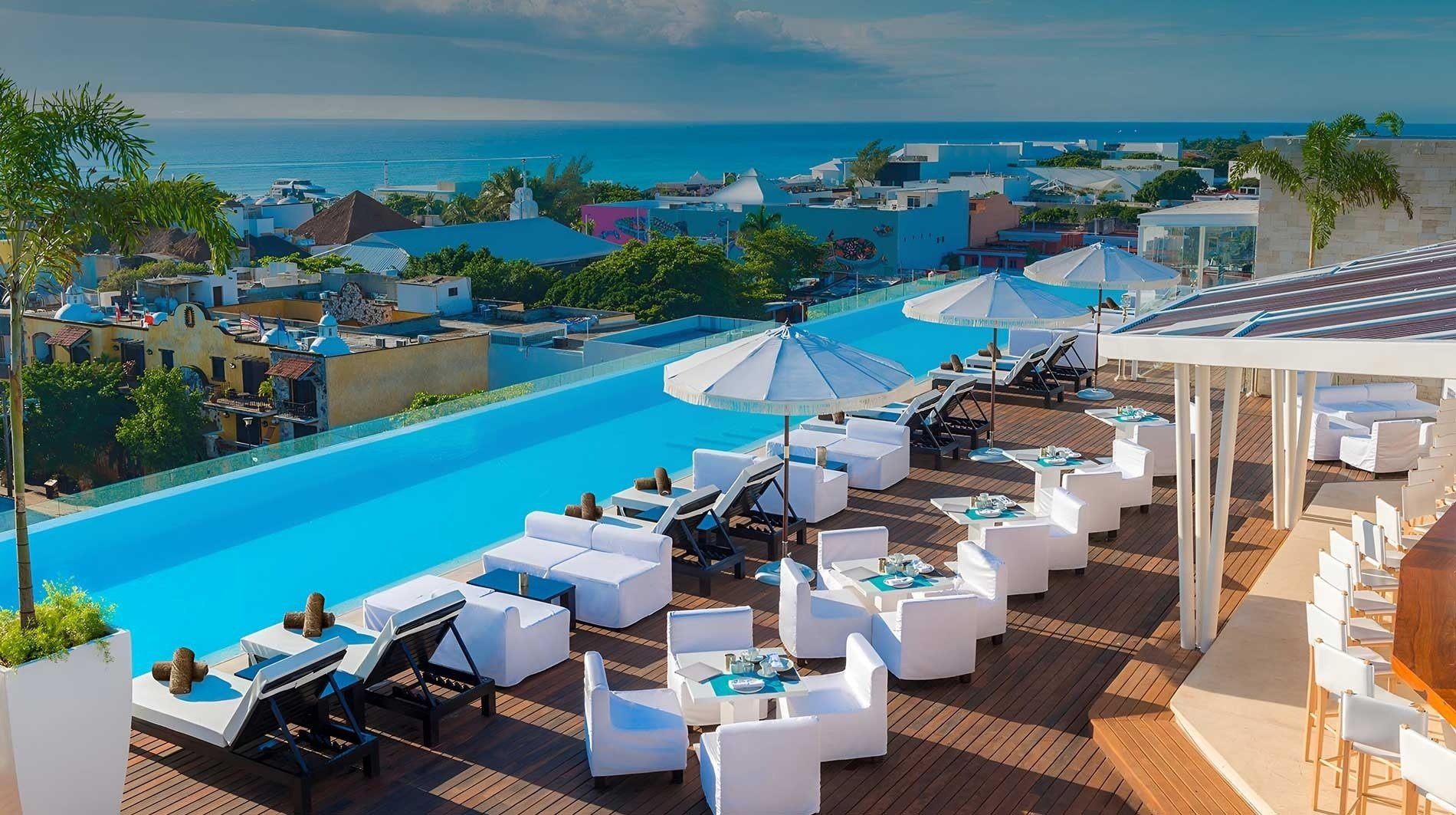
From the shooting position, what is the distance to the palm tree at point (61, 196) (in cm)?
538

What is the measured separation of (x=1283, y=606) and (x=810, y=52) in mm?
175121

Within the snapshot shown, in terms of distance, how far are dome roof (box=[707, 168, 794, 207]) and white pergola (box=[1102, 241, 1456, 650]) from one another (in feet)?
217

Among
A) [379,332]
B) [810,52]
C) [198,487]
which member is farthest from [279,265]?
[810,52]

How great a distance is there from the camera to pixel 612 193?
92312 millimetres

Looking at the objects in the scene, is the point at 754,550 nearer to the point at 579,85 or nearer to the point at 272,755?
the point at 272,755

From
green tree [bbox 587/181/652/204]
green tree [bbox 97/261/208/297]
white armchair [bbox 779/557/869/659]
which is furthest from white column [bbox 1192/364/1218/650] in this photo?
green tree [bbox 587/181/652/204]

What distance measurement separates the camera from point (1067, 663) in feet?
24.8

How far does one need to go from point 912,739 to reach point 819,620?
1111 millimetres

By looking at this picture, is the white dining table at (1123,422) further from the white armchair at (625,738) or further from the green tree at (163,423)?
the green tree at (163,423)

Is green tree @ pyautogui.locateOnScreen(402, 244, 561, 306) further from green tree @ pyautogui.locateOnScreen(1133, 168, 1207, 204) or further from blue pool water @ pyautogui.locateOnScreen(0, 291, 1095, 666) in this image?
green tree @ pyautogui.locateOnScreen(1133, 168, 1207, 204)

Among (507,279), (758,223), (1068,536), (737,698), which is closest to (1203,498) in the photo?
(1068,536)

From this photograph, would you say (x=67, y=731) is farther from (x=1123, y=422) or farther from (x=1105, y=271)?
(x=1105, y=271)

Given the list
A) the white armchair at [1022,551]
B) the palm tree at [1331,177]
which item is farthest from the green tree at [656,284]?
the white armchair at [1022,551]

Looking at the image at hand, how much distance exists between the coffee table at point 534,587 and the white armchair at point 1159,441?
5.67 meters
